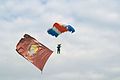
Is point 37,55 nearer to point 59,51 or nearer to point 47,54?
point 47,54

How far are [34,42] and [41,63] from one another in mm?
4068

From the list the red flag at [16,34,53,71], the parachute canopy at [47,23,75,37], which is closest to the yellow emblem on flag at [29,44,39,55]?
the red flag at [16,34,53,71]

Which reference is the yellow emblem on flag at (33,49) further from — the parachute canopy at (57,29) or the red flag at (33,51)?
the parachute canopy at (57,29)

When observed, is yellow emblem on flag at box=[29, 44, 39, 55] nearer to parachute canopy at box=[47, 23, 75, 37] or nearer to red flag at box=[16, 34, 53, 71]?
red flag at box=[16, 34, 53, 71]

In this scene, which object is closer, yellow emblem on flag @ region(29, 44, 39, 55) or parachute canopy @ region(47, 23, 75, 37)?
yellow emblem on flag @ region(29, 44, 39, 55)

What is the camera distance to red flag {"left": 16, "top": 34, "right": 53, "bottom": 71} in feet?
142

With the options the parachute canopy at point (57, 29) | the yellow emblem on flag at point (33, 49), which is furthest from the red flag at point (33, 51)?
the parachute canopy at point (57, 29)

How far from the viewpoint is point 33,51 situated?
4541 cm

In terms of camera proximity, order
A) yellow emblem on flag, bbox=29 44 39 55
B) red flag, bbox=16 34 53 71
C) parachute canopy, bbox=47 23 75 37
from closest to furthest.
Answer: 1. red flag, bbox=16 34 53 71
2. yellow emblem on flag, bbox=29 44 39 55
3. parachute canopy, bbox=47 23 75 37

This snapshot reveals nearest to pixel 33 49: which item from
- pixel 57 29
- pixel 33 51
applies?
pixel 33 51

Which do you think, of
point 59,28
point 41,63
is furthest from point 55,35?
point 41,63

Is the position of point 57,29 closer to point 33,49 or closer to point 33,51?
point 33,49

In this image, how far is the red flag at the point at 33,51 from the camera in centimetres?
4331

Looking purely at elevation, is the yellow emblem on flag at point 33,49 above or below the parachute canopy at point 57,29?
below
